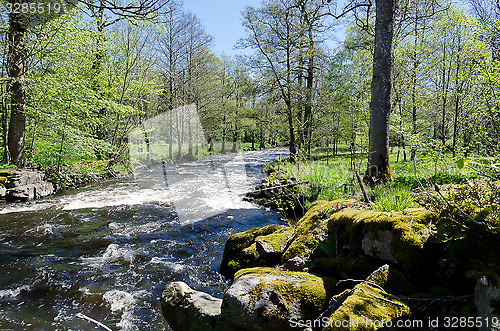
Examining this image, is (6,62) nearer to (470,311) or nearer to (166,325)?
(166,325)

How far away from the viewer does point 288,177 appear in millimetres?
9492

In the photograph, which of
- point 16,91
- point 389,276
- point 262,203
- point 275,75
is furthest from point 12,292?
point 275,75

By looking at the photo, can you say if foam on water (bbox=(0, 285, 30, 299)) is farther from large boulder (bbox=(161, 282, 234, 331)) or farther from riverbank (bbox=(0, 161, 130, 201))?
riverbank (bbox=(0, 161, 130, 201))

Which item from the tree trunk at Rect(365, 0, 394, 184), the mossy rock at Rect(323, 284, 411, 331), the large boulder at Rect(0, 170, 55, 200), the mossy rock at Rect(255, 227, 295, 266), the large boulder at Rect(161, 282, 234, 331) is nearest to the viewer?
the mossy rock at Rect(323, 284, 411, 331)

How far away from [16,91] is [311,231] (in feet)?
39.1

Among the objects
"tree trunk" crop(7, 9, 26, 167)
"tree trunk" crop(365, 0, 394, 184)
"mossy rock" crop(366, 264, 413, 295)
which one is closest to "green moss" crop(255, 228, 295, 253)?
"mossy rock" crop(366, 264, 413, 295)

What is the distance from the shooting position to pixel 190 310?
2.71 meters

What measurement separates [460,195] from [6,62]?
14.1m

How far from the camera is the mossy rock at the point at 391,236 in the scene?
2170 mm

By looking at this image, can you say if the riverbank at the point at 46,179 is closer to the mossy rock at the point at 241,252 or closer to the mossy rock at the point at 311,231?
the mossy rock at the point at 241,252

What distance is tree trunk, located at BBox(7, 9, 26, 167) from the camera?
356 inches

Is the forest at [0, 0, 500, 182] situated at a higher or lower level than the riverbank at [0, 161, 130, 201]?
higher

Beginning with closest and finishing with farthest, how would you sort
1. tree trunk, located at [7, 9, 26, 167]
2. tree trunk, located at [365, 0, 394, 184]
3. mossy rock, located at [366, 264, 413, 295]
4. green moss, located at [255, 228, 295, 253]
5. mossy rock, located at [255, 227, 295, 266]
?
mossy rock, located at [366, 264, 413, 295], mossy rock, located at [255, 227, 295, 266], green moss, located at [255, 228, 295, 253], tree trunk, located at [365, 0, 394, 184], tree trunk, located at [7, 9, 26, 167]

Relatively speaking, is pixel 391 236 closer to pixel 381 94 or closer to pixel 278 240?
pixel 278 240
